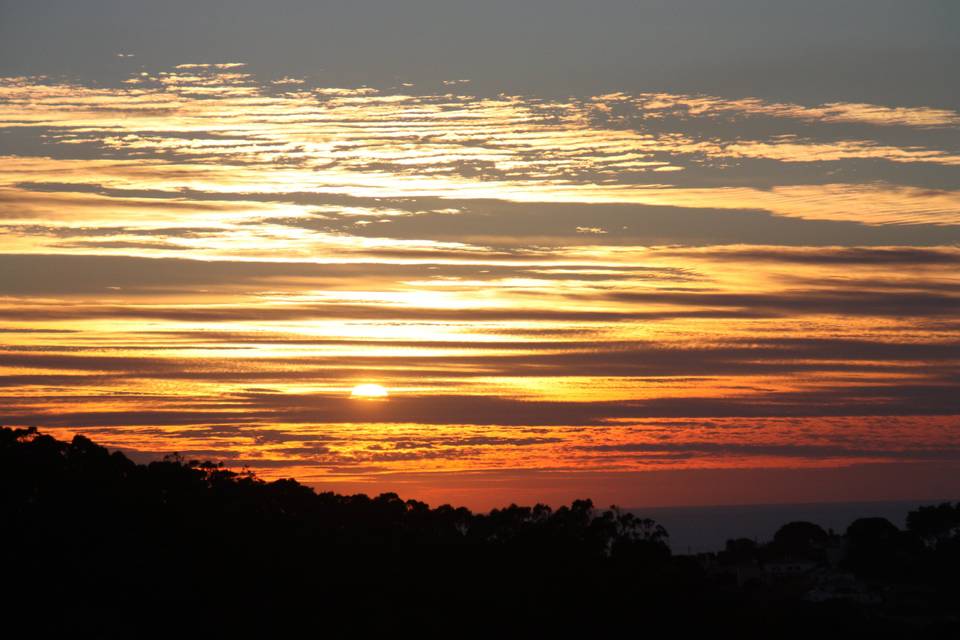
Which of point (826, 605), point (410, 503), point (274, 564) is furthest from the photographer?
point (410, 503)

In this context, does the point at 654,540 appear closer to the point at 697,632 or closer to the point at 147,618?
the point at 697,632

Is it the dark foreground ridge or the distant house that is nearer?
the dark foreground ridge

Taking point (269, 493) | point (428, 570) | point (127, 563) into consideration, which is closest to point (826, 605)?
point (428, 570)

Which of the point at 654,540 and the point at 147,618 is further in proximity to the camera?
the point at 654,540

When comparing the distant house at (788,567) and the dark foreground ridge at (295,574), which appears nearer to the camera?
the dark foreground ridge at (295,574)

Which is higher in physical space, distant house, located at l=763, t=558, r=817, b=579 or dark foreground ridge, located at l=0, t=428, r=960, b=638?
distant house, located at l=763, t=558, r=817, b=579

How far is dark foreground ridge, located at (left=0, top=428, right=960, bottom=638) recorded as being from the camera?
2522 inches

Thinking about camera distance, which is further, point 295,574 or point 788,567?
point 788,567

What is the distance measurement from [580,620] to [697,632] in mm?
6977

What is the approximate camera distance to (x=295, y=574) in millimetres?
72250

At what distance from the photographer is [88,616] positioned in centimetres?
6003

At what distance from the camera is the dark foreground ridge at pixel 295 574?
64.1m

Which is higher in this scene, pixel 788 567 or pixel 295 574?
pixel 788 567

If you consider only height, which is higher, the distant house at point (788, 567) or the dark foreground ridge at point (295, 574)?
the distant house at point (788, 567)
